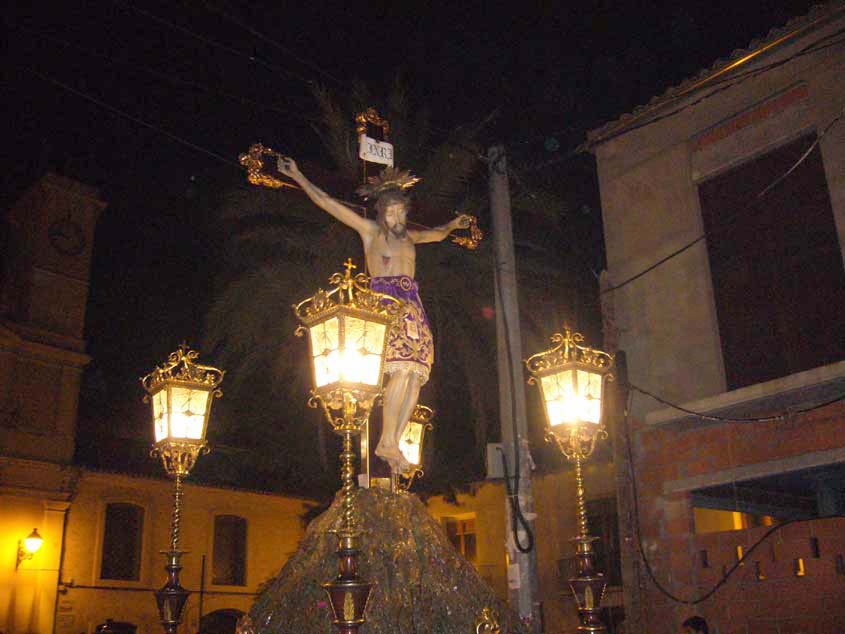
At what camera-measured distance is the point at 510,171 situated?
11078mm

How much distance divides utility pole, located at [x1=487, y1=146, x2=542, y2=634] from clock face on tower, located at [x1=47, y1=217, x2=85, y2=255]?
1652 centimetres

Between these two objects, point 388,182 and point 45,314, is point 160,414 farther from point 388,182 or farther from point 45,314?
point 45,314

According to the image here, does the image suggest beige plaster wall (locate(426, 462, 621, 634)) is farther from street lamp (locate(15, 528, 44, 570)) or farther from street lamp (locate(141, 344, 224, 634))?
A: street lamp (locate(141, 344, 224, 634))

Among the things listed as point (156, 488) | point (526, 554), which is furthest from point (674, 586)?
point (156, 488)

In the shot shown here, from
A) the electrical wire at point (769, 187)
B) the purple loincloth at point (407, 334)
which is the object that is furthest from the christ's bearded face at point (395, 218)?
the electrical wire at point (769, 187)

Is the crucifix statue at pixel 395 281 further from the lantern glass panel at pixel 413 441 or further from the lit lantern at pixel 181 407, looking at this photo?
the lit lantern at pixel 181 407

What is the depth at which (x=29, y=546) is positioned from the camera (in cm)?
2011

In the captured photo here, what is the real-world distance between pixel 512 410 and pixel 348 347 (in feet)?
11.5

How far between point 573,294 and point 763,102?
6964 millimetres

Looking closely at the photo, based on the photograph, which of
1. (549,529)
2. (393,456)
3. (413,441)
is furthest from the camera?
(549,529)

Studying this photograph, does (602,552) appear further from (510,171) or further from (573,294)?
(510,171)

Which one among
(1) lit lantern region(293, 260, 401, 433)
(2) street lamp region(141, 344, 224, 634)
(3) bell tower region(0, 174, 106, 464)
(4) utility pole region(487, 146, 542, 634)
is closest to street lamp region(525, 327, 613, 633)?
(4) utility pole region(487, 146, 542, 634)

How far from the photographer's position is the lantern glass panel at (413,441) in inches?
364

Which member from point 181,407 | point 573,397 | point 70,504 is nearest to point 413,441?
point 573,397
